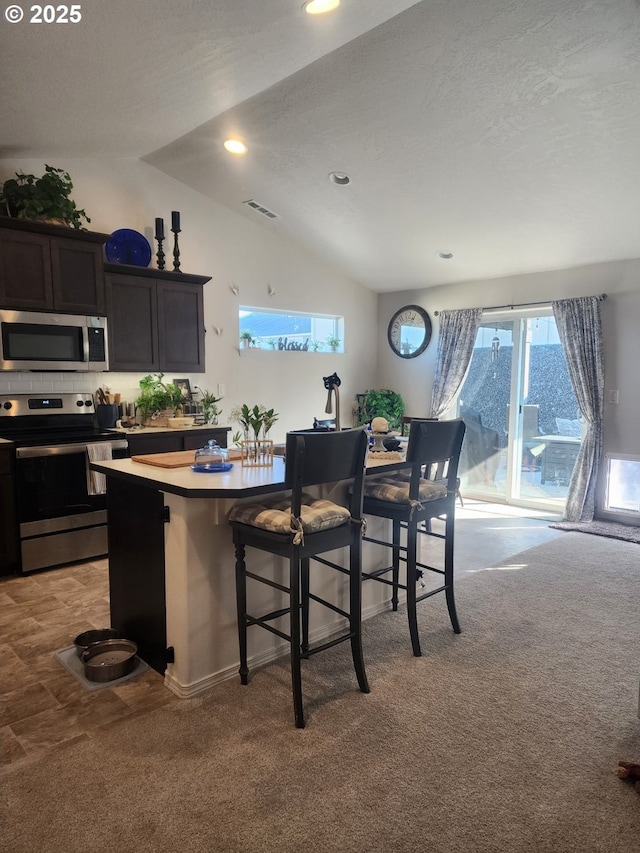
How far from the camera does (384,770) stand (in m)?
1.92

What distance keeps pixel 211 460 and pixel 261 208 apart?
3.74 meters

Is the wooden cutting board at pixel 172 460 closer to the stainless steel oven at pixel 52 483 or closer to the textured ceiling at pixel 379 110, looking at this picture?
the stainless steel oven at pixel 52 483

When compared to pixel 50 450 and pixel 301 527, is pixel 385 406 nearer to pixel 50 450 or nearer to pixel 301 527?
pixel 50 450

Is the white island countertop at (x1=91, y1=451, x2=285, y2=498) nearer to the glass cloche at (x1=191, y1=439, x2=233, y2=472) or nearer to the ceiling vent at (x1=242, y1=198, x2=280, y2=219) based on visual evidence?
the glass cloche at (x1=191, y1=439, x2=233, y2=472)

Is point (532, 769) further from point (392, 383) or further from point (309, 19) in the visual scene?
point (392, 383)

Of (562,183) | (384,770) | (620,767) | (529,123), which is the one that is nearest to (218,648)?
(384,770)

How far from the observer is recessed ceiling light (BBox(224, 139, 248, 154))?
4.45 metres

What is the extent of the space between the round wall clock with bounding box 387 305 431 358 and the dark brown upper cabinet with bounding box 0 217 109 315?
3.74 m

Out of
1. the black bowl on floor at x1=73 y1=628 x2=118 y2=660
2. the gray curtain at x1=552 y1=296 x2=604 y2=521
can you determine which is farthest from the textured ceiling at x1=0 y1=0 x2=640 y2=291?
the black bowl on floor at x1=73 y1=628 x2=118 y2=660

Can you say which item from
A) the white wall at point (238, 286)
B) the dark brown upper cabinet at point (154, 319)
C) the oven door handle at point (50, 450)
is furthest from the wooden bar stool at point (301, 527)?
the white wall at point (238, 286)

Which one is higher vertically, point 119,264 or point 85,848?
point 119,264

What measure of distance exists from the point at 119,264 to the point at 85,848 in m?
4.11

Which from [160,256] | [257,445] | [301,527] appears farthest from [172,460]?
[160,256]

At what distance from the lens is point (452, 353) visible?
6352 millimetres
